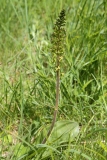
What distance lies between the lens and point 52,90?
247 cm

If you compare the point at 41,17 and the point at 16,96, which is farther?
the point at 41,17

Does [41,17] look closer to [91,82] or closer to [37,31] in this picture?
[37,31]

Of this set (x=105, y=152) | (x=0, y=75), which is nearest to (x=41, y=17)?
(x=0, y=75)

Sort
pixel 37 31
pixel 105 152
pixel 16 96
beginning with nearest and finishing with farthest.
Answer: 1. pixel 105 152
2. pixel 16 96
3. pixel 37 31

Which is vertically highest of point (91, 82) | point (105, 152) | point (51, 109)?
point (91, 82)

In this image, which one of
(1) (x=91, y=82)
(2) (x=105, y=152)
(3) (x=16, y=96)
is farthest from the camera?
(1) (x=91, y=82)

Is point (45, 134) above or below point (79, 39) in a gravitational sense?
below

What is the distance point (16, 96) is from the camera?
7.67 feet

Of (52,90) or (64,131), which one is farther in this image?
(52,90)

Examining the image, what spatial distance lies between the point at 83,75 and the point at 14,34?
104 centimetres

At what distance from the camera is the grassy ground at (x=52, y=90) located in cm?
199

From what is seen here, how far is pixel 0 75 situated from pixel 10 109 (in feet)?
1.55

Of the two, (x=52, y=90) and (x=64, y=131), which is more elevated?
(x=52, y=90)

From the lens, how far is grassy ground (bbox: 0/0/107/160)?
78.5 inches
